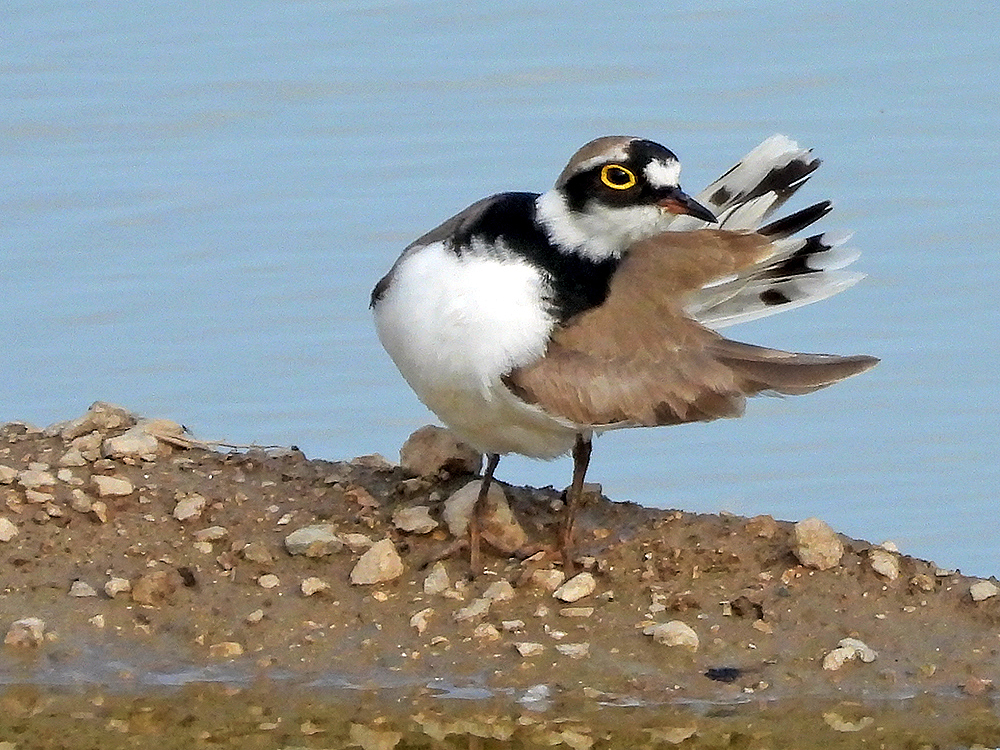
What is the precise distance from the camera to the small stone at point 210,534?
767 centimetres

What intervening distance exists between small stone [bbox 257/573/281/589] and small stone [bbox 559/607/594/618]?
0.92 meters

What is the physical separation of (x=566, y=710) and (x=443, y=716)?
14.3 inches

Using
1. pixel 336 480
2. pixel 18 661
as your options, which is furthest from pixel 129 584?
pixel 336 480

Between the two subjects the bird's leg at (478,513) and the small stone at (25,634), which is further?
the bird's leg at (478,513)

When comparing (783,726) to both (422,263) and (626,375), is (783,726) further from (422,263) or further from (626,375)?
(422,263)

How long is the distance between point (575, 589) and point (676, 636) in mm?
430

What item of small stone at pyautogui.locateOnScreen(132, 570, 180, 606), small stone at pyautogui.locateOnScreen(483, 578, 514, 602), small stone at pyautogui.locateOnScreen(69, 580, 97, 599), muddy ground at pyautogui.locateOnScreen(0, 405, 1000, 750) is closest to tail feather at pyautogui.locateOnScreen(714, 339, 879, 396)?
muddy ground at pyautogui.locateOnScreen(0, 405, 1000, 750)

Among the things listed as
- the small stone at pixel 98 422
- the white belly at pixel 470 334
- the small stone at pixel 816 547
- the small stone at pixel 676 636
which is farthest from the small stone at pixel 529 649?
the small stone at pixel 98 422

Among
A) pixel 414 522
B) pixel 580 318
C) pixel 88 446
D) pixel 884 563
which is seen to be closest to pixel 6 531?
pixel 88 446

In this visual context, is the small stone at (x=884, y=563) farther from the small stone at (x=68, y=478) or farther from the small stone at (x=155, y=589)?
the small stone at (x=68, y=478)

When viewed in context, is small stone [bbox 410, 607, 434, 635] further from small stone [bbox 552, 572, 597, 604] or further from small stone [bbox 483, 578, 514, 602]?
small stone [bbox 552, 572, 597, 604]

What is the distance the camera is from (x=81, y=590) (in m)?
7.33

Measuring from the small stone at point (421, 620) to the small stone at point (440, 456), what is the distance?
1006 mm

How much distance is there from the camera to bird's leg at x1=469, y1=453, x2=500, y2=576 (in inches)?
298
